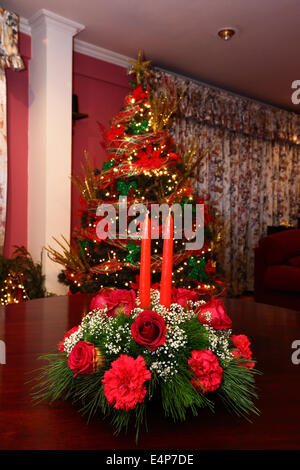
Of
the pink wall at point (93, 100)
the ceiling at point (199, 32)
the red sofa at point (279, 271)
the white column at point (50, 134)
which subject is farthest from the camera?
the pink wall at point (93, 100)

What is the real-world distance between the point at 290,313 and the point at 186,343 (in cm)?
76

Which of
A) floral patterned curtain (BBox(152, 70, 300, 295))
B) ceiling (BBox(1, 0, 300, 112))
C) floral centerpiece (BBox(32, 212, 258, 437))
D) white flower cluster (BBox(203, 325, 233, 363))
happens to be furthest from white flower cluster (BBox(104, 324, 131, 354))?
floral patterned curtain (BBox(152, 70, 300, 295))

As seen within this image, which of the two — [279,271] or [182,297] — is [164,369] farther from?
[279,271]

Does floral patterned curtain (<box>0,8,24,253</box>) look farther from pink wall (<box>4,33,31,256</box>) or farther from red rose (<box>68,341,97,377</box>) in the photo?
red rose (<box>68,341,97,377</box>)

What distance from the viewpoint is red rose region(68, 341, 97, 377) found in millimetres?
559

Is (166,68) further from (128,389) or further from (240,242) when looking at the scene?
(128,389)

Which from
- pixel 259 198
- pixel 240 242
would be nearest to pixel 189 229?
pixel 240 242

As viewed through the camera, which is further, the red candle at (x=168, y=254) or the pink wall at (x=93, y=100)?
the pink wall at (x=93, y=100)

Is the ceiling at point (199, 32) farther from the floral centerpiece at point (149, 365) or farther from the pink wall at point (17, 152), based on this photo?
the floral centerpiece at point (149, 365)

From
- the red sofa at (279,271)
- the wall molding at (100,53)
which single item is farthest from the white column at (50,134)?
the red sofa at (279,271)

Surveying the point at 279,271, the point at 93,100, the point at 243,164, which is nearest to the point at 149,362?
the point at 279,271

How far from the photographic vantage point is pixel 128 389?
0.51 meters

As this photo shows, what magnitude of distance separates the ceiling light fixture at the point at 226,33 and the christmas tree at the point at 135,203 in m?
1.00

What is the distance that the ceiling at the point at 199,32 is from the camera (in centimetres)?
300
